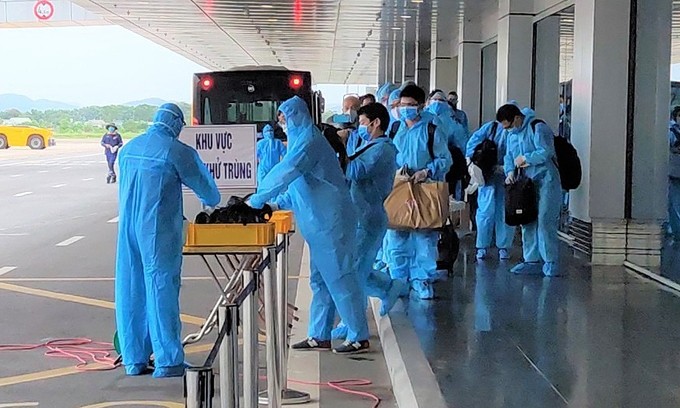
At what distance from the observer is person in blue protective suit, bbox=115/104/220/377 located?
656 cm

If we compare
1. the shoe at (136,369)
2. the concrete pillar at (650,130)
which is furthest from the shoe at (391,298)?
the concrete pillar at (650,130)

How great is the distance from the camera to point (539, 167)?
9.88m

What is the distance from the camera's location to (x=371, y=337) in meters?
8.05

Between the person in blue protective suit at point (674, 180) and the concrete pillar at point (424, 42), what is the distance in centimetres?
682

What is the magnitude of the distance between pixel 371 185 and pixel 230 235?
1.41 metres

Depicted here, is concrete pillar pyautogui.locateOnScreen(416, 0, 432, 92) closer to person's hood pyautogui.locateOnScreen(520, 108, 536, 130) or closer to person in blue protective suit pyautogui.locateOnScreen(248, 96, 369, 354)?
person's hood pyautogui.locateOnScreen(520, 108, 536, 130)

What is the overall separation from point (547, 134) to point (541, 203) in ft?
2.34

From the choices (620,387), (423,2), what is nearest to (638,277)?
(620,387)

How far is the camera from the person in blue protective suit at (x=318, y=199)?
21.1ft

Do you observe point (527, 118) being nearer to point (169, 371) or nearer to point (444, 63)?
point (169, 371)

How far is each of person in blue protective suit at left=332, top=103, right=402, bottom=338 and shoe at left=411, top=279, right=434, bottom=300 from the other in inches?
40.5

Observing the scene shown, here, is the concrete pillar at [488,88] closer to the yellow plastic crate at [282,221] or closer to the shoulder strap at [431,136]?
the shoulder strap at [431,136]

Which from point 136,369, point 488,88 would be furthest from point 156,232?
point 488,88

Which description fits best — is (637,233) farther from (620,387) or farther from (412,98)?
(620,387)
